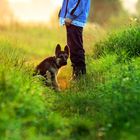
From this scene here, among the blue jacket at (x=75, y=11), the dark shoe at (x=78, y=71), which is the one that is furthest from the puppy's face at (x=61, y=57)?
the blue jacket at (x=75, y=11)

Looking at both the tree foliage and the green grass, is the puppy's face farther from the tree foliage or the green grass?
the tree foliage

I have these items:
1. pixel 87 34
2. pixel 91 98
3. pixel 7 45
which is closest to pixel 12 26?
pixel 87 34

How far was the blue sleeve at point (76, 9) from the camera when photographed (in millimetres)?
11062

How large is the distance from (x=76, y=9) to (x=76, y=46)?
68 centimetres

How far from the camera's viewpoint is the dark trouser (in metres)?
11.2

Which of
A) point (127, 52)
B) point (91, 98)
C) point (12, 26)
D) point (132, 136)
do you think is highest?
point (12, 26)

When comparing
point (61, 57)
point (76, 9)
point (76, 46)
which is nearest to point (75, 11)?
point (76, 9)

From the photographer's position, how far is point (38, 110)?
7590mm

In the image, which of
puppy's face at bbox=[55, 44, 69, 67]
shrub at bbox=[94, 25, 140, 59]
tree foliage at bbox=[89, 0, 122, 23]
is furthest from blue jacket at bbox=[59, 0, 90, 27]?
tree foliage at bbox=[89, 0, 122, 23]

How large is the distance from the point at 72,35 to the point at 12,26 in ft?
55.7

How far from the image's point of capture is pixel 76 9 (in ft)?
36.3

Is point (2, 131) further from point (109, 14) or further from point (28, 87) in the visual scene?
point (109, 14)

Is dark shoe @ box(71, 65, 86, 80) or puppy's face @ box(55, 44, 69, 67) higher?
puppy's face @ box(55, 44, 69, 67)

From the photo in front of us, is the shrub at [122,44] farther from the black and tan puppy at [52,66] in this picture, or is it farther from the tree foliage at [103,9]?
the tree foliage at [103,9]
